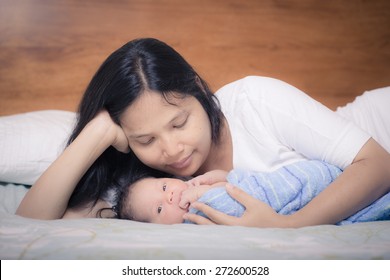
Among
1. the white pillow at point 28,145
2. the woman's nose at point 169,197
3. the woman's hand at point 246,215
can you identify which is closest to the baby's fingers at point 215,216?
the woman's hand at point 246,215

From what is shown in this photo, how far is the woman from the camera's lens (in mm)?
961

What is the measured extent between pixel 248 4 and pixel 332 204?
44.8 inches

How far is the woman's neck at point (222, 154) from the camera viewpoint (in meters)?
1.24

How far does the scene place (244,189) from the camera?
1.04 m

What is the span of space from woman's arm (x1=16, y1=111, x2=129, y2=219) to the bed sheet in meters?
0.18

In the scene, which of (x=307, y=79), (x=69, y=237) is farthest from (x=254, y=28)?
(x=69, y=237)

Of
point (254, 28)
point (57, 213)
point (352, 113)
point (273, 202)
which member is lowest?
point (57, 213)

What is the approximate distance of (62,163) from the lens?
1.11 metres

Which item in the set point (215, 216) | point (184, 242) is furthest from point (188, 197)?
point (184, 242)

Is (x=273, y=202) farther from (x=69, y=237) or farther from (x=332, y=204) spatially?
(x=69, y=237)

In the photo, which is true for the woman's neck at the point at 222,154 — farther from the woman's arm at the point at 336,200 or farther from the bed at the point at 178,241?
the bed at the point at 178,241

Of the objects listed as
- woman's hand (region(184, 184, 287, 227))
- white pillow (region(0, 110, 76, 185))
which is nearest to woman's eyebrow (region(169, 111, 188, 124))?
woman's hand (region(184, 184, 287, 227))

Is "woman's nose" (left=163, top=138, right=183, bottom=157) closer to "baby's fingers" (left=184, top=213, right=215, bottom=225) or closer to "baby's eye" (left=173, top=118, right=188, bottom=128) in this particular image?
"baby's eye" (left=173, top=118, right=188, bottom=128)

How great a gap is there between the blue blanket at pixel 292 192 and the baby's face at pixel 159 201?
6 centimetres
